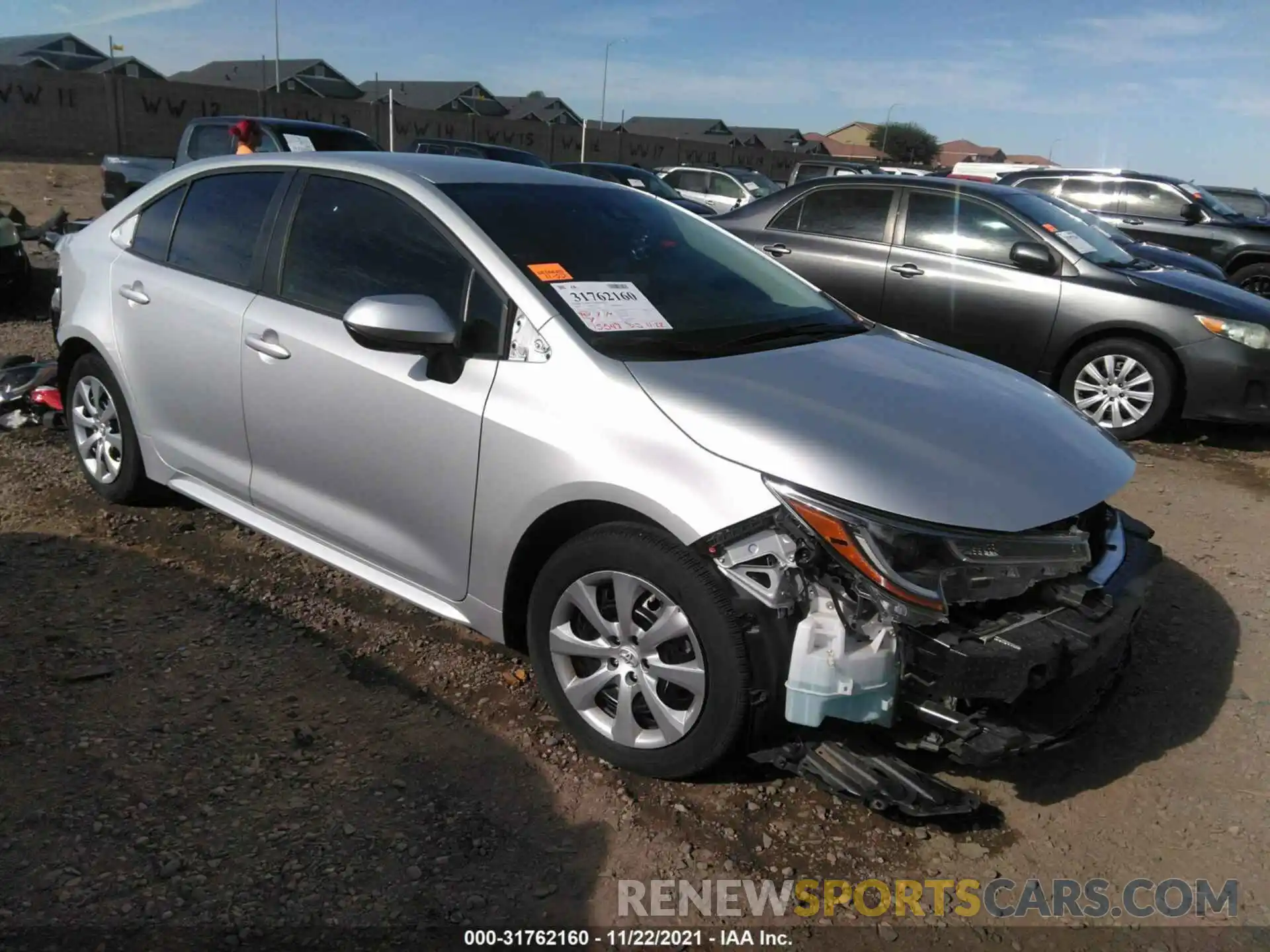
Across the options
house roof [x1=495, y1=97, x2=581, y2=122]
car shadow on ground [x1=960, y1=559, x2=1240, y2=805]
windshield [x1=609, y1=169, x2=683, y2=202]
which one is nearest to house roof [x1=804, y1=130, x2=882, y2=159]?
house roof [x1=495, y1=97, x2=581, y2=122]

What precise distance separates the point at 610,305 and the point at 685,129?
6806 centimetres

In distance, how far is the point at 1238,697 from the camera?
343 cm

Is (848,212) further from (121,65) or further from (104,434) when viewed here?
(121,65)

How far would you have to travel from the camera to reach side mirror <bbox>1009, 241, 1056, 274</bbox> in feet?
21.2

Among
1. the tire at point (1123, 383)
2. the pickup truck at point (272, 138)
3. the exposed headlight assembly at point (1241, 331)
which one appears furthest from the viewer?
the pickup truck at point (272, 138)

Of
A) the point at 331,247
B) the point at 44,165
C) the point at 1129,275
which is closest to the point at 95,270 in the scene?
the point at 331,247

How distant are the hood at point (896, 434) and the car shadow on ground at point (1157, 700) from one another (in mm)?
690

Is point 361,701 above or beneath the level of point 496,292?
beneath

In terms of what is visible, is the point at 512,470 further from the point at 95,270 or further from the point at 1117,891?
the point at 95,270

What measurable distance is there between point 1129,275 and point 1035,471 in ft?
14.6

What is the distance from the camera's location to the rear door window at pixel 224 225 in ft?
12.3

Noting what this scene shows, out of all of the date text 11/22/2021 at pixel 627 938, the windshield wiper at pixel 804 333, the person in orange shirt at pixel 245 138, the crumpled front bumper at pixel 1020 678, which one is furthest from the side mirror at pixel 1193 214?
the date text 11/22/2021 at pixel 627 938

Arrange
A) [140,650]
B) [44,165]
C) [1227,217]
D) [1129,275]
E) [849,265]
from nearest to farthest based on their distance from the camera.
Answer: [140,650]
[1129,275]
[849,265]
[1227,217]
[44,165]

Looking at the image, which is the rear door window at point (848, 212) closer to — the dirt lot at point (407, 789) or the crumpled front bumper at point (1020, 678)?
the dirt lot at point (407, 789)
